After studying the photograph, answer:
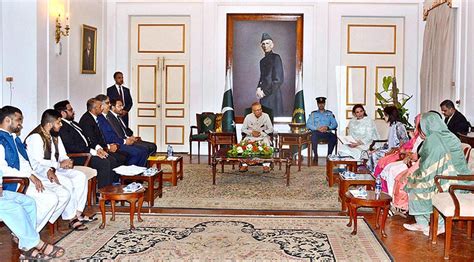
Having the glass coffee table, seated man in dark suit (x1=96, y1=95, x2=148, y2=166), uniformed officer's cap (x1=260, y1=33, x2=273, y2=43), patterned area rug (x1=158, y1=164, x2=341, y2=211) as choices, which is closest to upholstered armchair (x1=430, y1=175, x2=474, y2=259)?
patterned area rug (x1=158, y1=164, x2=341, y2=211)

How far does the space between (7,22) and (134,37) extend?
489 centimetres

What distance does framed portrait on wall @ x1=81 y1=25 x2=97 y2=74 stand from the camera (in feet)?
42.1

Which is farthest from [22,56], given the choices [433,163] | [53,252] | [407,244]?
[407,244]

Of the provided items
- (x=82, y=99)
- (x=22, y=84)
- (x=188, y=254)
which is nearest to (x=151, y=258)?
(x=188, y=254)

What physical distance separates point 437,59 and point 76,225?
27.2 feet

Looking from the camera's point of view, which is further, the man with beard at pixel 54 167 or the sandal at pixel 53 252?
the man with beard at pixel 54 167

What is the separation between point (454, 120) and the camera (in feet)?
34.3

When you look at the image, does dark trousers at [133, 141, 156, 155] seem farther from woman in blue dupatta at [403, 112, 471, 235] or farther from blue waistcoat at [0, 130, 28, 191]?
woman in blue dupatta at [403, 112, 471, 235]

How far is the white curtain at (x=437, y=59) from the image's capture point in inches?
473

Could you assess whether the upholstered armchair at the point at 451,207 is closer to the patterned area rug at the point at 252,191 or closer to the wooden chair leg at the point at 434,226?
the wooden chair leg at the point at 434,226

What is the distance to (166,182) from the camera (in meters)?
10.5

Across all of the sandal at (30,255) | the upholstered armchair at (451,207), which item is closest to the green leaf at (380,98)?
the upholstered armchair at (451,207)

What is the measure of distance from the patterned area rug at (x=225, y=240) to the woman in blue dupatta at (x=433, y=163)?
673mm

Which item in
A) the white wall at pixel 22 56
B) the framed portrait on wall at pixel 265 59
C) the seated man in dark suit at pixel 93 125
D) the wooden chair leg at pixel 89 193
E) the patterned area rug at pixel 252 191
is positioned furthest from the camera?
the framed portrait on wall at pixel 265 59
